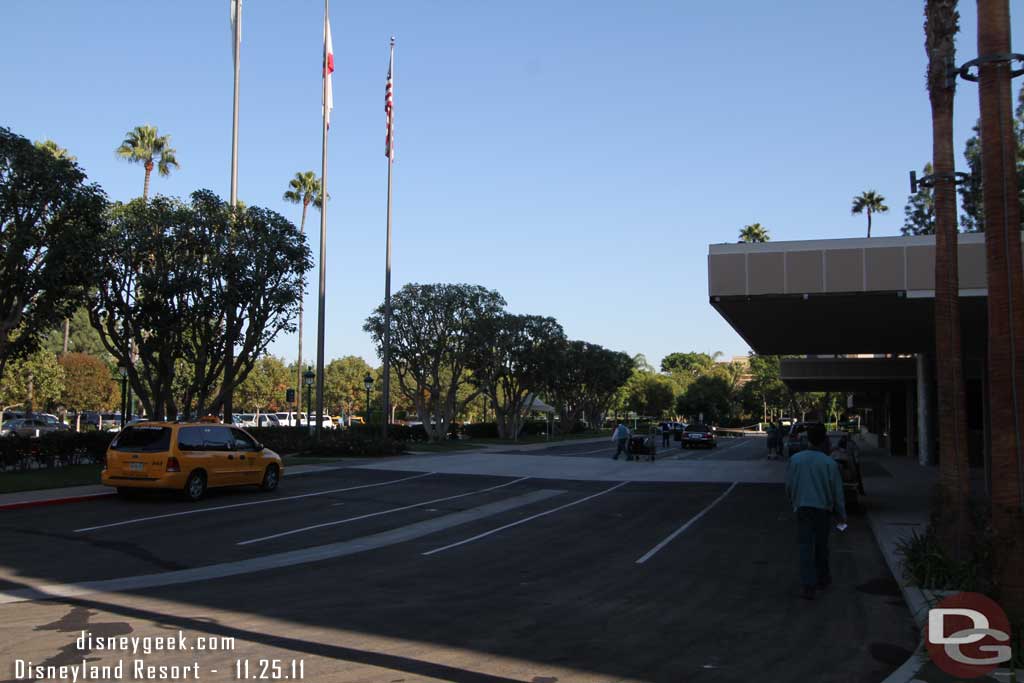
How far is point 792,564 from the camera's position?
12.3 meters

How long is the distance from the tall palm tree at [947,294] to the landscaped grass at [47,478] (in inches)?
730

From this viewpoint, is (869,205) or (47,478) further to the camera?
(869,205)

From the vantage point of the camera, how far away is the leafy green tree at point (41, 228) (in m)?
22.6

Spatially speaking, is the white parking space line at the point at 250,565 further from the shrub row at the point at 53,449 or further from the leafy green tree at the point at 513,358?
the leafy green tree at the point at 513,358

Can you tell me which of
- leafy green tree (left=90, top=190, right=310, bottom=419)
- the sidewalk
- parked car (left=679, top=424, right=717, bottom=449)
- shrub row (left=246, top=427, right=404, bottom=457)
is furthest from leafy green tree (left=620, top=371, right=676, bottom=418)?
leafy green tree (left=90, top=190, right=310, bottom=419)

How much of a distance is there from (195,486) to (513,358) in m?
41.0

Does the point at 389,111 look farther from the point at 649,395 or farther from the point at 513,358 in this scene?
the point at 649,395

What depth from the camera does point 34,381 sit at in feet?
172

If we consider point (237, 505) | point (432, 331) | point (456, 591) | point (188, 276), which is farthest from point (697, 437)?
point (456, 591)

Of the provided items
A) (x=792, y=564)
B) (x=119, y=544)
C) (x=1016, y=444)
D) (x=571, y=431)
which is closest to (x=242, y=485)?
(x=119, y=544)

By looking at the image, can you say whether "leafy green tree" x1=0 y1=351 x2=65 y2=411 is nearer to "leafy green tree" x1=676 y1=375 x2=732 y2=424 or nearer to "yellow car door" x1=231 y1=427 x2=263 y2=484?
"yellow car door" x1=231 y1=427 x2=263 y2=484

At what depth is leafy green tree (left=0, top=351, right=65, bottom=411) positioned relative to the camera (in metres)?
51.0

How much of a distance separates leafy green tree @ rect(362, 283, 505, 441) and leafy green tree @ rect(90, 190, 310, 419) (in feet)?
69.3

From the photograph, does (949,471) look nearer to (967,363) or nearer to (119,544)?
(119,544)
